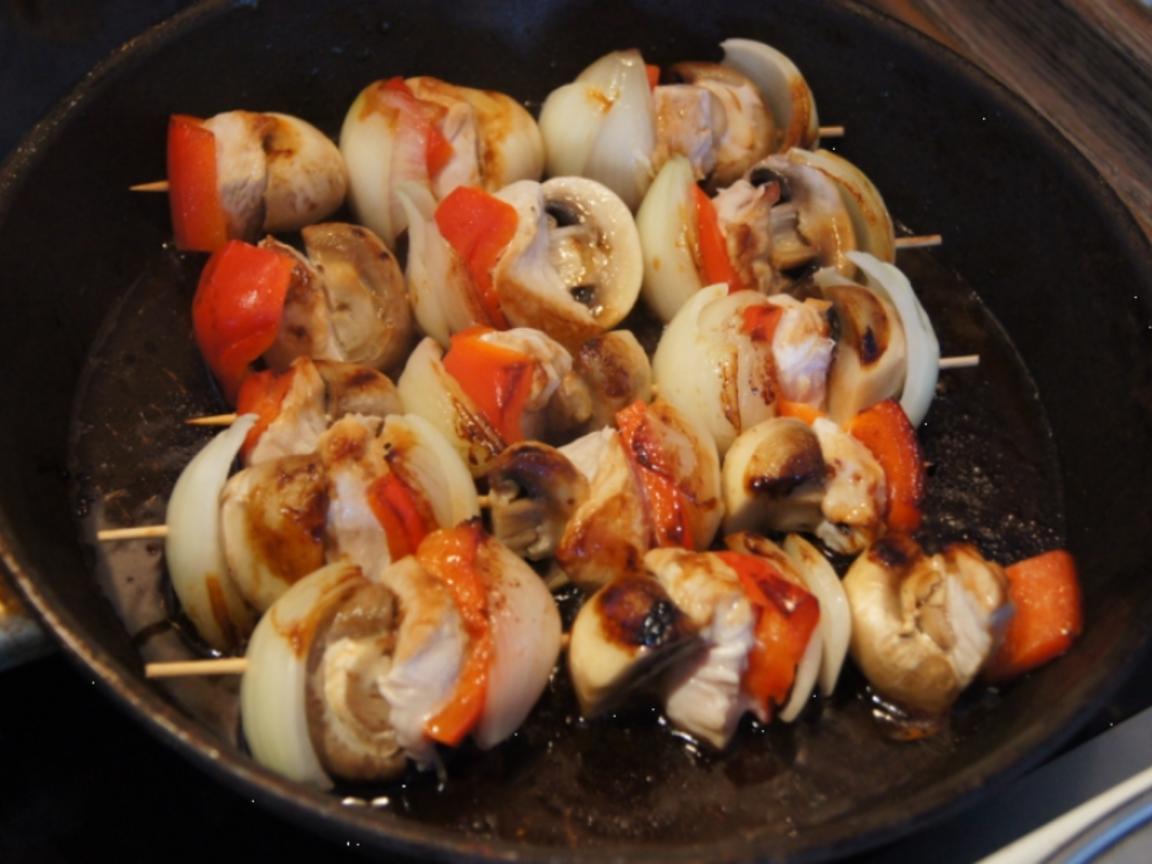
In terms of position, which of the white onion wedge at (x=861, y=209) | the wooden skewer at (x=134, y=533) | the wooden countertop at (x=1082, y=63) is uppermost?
the wooden countertop at (x=1082, y=63)

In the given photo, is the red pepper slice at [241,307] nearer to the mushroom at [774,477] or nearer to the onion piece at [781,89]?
the mushroom at [774,477]

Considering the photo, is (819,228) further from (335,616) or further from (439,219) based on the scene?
(335,616)

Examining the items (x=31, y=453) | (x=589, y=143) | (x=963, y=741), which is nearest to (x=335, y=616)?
(x=31, y=453)

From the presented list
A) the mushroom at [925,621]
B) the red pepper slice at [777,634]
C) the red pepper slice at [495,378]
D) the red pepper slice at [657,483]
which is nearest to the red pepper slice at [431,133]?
the red pepper slice at [495,378]

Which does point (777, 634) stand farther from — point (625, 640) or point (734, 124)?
point (734, 124)

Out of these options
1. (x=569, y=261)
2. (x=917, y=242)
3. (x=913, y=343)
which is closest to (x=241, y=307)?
(x=569, y=261)

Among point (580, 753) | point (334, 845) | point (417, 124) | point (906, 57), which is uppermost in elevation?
point (906, 57)
